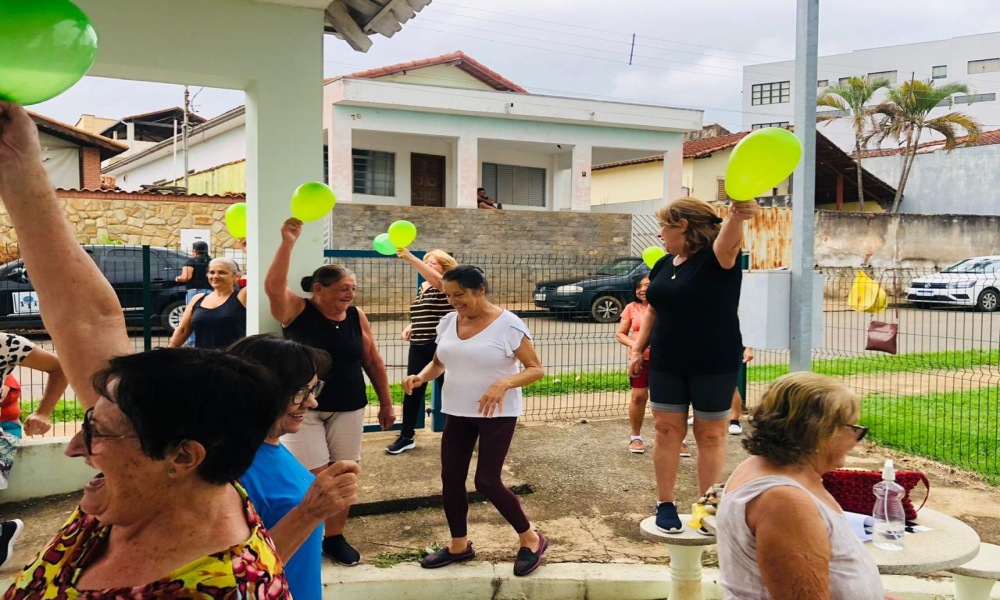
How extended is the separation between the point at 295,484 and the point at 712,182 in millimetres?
26815

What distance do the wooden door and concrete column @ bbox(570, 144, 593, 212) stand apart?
417 centimetres

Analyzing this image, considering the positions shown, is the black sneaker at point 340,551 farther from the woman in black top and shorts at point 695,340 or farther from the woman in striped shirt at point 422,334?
the woman in striped shirt at point 422,334

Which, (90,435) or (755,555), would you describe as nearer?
(90,435)

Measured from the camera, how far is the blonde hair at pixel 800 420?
232cm

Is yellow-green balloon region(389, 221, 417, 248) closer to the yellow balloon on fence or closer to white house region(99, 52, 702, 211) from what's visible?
the yellow balloon on fence

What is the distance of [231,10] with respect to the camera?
174 inches

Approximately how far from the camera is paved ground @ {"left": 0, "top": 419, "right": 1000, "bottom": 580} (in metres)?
4.41

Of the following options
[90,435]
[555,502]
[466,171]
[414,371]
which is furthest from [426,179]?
[90,435]

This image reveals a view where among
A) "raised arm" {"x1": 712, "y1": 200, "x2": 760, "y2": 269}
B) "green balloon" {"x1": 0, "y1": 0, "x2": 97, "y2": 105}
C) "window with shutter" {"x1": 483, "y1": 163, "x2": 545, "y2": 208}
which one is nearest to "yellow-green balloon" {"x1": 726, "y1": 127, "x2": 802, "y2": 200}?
"raised arm" {"x1": 712, "y1": 200, "x2": 760, "y2": 269}

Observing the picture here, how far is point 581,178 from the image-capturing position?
2164cm

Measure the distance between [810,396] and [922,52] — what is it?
53287 mm

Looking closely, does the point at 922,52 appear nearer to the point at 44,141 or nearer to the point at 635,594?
the point at 44,141

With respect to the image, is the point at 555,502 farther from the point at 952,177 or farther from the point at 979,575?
the point at 952,177

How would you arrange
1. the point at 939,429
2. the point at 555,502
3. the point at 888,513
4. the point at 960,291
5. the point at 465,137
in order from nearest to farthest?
the point at 888,513, the point at 555,502, the point at 939,429, the point at 960,291, the point at 465,137
